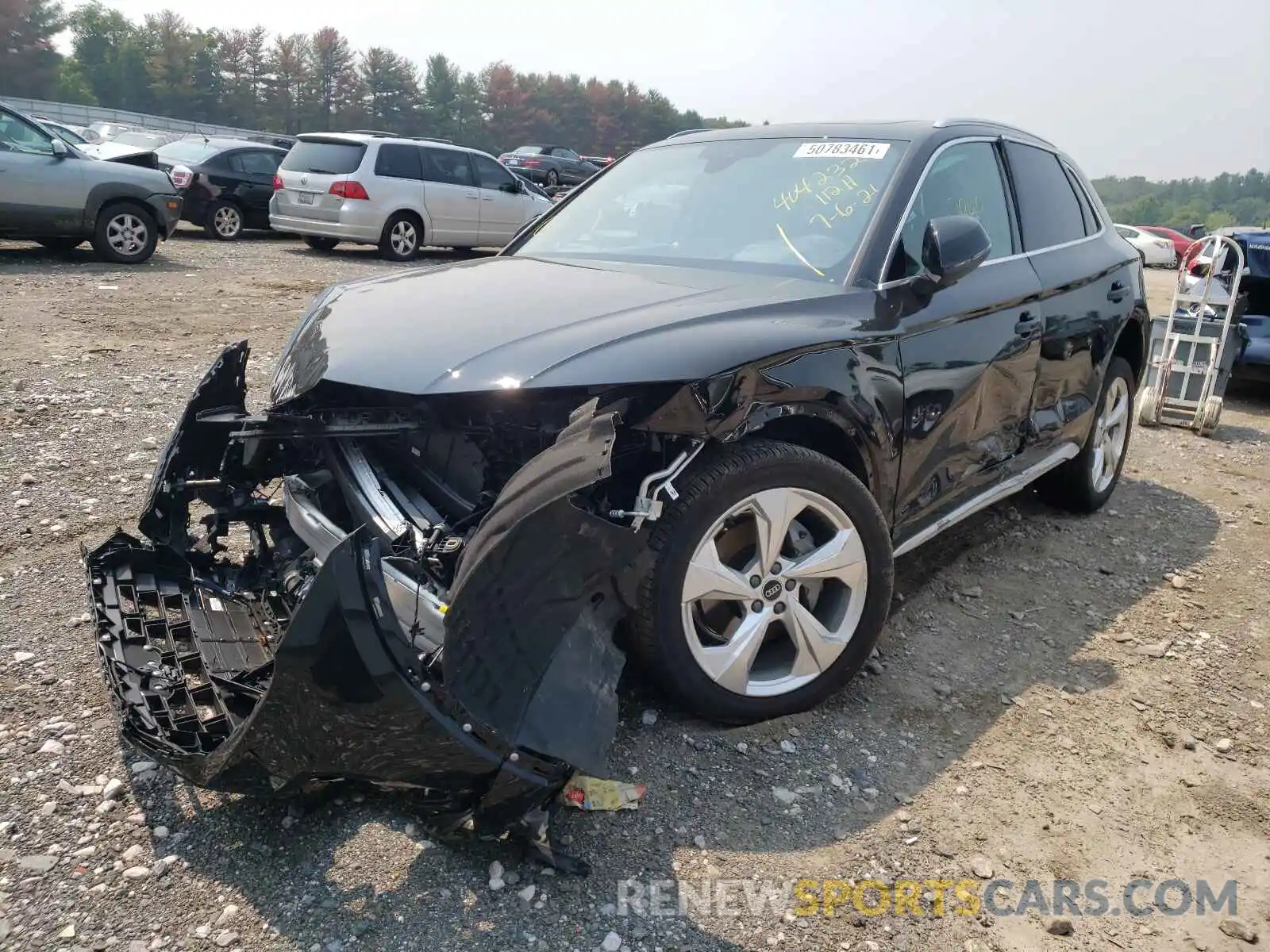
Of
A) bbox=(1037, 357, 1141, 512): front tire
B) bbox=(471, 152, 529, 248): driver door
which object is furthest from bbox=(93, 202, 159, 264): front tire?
bbox=(1037, 357, 1141, 512): front tire

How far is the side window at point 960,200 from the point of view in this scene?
3.37 metres

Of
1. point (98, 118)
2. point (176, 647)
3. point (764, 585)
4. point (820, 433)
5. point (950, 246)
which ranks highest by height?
point (98, 118)

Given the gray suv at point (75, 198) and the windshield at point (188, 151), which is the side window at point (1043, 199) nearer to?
the gray suv at point (75, 198)

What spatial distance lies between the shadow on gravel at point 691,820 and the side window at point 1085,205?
6.73 feet

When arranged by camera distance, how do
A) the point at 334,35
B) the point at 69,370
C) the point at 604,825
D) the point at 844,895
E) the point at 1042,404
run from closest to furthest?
the point at 844,895 < the point at 604,825 < the point at 1042,404 < the point at 69,370 < the point at 334,35

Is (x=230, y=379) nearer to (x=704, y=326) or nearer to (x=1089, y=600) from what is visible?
(x=704, y=326)

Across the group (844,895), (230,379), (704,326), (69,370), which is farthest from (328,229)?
(844,895)

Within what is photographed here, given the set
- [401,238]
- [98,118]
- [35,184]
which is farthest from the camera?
[98,118]

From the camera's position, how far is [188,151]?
15.1m

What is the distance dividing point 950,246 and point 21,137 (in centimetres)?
1102

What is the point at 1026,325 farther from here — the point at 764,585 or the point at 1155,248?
the point at 1155,248

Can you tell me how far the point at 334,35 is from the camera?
225 ft

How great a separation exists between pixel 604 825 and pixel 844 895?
23.9 inches

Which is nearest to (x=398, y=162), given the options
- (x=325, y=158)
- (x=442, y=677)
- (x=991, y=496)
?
(x=325, y=158)
